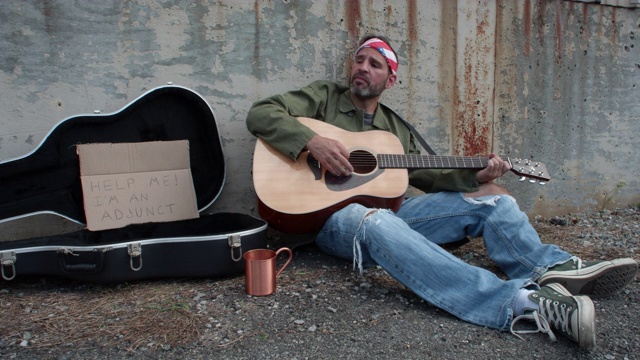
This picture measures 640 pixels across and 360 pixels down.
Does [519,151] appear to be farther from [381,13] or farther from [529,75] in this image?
[381,13]

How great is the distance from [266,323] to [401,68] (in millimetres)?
2256

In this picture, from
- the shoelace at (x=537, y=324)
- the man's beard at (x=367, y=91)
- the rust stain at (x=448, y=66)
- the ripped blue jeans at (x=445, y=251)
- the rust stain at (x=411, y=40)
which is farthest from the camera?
the rust stain at (x=448, y=66)

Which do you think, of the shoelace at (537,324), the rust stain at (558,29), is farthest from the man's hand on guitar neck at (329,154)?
the rust stain at (558,29)

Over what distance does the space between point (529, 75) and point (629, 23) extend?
1.18m

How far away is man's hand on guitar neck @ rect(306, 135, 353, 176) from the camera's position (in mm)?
2627

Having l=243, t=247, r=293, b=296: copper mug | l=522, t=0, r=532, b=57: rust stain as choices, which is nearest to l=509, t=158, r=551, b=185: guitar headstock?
l=522, t=0, r=532, b=57: rust stain

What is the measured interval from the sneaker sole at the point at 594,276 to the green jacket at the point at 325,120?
0.68 meters

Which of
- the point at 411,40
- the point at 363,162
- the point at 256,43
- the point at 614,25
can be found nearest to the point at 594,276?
the point at 363,162

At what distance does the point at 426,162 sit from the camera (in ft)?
9.47

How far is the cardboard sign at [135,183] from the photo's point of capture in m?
2.77

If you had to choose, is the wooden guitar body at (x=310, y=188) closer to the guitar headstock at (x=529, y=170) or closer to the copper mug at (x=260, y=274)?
the copper mug at (x=260, y=274)

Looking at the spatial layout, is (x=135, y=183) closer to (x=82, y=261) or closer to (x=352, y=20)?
(x=82, y=261)

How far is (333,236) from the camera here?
2.61 m

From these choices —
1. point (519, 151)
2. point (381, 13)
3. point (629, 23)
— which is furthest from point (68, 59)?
point (629, 23)
